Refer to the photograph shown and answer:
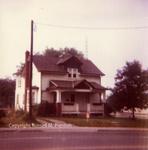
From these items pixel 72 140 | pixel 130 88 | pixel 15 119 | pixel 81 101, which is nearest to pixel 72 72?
pixel 81 101

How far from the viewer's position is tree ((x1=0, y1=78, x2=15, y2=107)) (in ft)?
12.9

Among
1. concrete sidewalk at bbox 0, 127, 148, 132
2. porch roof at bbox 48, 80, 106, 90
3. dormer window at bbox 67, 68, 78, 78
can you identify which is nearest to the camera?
concrete sidewalk at bbox 0, 127, 148, 132

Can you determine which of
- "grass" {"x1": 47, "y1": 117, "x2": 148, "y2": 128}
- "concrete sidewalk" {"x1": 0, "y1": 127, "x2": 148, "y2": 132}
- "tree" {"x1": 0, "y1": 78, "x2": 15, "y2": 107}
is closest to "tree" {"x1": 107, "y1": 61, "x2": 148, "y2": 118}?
"grass" {"x1": 47, "y1": 117, "x2": 148, "y2": 128}

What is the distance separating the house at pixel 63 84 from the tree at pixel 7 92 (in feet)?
0.25

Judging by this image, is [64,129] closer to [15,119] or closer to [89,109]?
[89,109]

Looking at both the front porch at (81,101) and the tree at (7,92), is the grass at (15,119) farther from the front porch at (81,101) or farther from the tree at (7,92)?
the front porch at (81,101)

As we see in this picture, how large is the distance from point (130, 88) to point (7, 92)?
1.69 metres

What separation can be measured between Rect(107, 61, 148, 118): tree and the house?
0.16 m

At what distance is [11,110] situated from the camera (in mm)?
4227

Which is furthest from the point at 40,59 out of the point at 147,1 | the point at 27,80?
the point at 147,1

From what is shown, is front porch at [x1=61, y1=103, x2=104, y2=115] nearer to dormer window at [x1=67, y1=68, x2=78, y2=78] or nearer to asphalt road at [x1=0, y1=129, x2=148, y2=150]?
asphalt road at [x1=0, y1=129, x2=148, y2=150]

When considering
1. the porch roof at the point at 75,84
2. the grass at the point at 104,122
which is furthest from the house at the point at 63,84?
the grass at the point at 104,122

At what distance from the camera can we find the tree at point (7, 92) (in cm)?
392

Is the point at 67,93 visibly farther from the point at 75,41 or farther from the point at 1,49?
the point at 1,49
